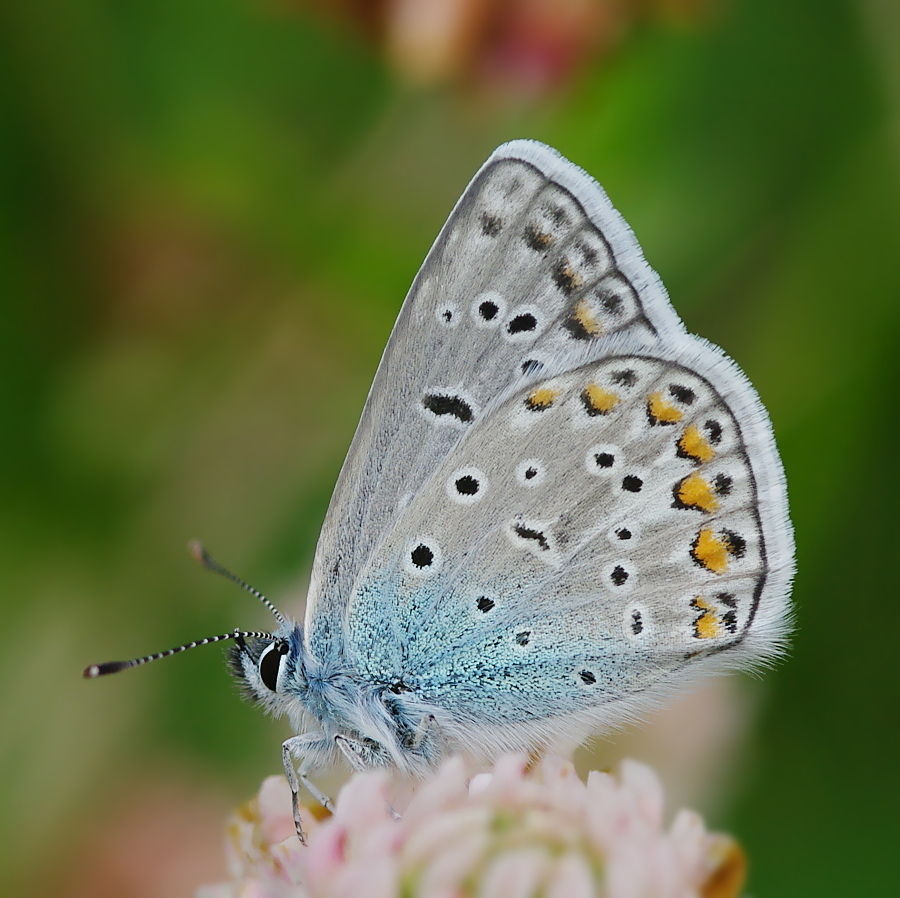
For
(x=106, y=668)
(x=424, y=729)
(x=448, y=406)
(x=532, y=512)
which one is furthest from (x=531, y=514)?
(x=106, y=668)

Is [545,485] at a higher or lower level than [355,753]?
higher

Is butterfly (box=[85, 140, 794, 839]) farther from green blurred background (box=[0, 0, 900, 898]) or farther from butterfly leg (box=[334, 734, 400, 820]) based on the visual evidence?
green blurred background (box=[0, 0, 900, 898])

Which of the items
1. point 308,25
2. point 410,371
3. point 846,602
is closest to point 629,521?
point 410,371

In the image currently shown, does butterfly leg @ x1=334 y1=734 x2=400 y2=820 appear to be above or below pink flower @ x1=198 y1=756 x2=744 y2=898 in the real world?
above

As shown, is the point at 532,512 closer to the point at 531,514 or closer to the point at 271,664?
the point at 531,514

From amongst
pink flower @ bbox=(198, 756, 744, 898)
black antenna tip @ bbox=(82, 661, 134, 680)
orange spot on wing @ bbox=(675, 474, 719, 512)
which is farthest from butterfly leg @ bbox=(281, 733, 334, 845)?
orange spot on wing @ bbox=(675, 474, 719, 512)

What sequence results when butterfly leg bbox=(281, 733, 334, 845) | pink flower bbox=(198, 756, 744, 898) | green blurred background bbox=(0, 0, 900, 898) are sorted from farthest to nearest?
1. green blurred background bbox=(0, 0, 900, 898)
2. butterfly leg bbox=(281, 733, 334, 845)
3. pink flower bbox=(198, 756, 744, 898)
